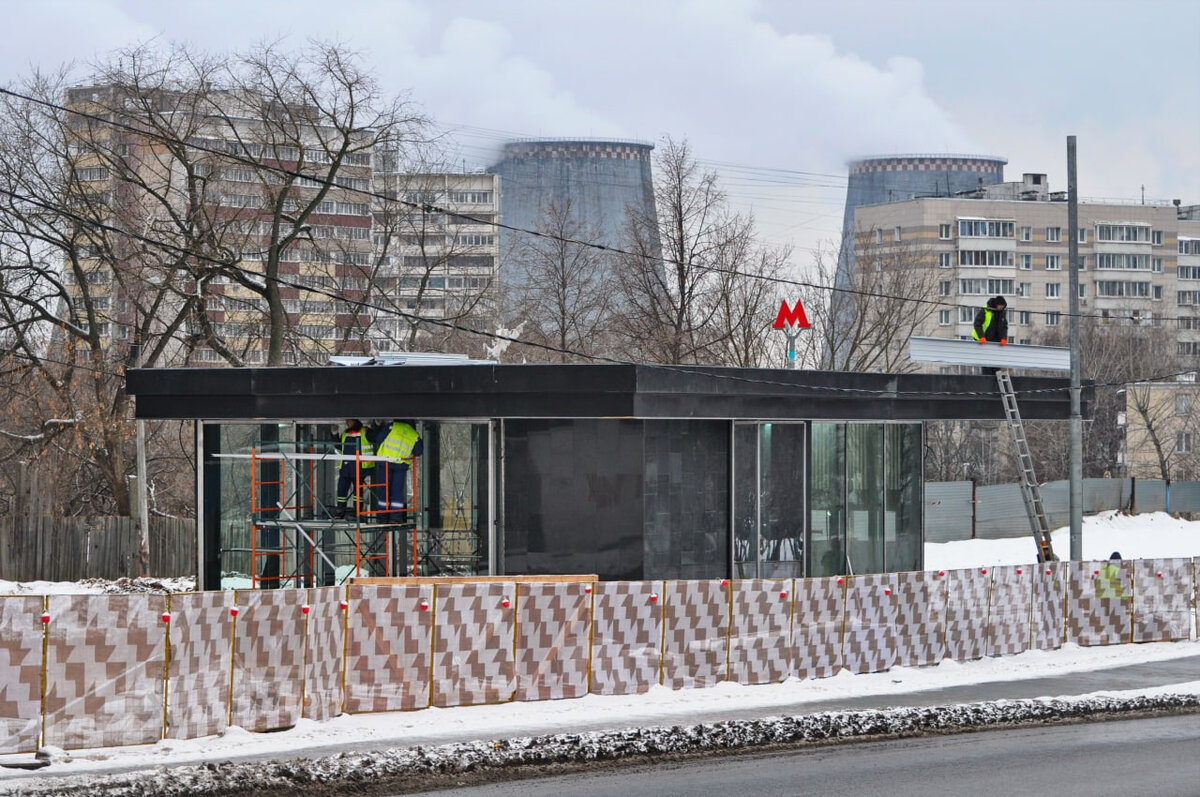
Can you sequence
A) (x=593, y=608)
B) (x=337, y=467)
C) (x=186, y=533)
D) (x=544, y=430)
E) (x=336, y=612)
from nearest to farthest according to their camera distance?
(x=336, y=612) → (x=593, y=608) → (x=544, y=430) → (x=337, y=467) → (x=186, y=533)

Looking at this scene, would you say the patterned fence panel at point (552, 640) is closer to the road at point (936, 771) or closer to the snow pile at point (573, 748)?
the snow pile at point (573, 748)

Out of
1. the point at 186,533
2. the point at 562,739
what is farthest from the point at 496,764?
the point at 186,533

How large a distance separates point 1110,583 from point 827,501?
195 inches

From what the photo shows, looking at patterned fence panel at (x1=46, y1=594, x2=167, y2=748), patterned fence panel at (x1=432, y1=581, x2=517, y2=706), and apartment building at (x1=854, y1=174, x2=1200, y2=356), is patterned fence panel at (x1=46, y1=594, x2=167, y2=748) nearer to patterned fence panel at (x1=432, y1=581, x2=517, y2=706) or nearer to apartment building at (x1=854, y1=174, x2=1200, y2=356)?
patterned fence panel at (x1=432, y1=581, x2=517, y2=706)

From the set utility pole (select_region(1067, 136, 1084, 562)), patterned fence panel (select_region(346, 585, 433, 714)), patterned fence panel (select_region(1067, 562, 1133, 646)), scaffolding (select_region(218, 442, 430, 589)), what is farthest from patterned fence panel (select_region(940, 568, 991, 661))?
patterned fence panel (select_region(346, 585, 433, 714))

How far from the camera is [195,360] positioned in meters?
55.6

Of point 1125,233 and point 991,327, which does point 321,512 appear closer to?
point 991,327

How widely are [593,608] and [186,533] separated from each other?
23683 mm

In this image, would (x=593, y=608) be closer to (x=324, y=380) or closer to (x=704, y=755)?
(x=704, y=755)

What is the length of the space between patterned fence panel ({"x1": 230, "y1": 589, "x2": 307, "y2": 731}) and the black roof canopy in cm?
662

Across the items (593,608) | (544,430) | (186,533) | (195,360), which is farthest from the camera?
(195,360)

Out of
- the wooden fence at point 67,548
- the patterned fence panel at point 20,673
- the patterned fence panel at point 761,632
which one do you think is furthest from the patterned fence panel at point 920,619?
the wooden fence at point 67,548

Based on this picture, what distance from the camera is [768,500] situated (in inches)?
950

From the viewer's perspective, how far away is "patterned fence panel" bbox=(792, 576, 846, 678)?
19.8 meters
